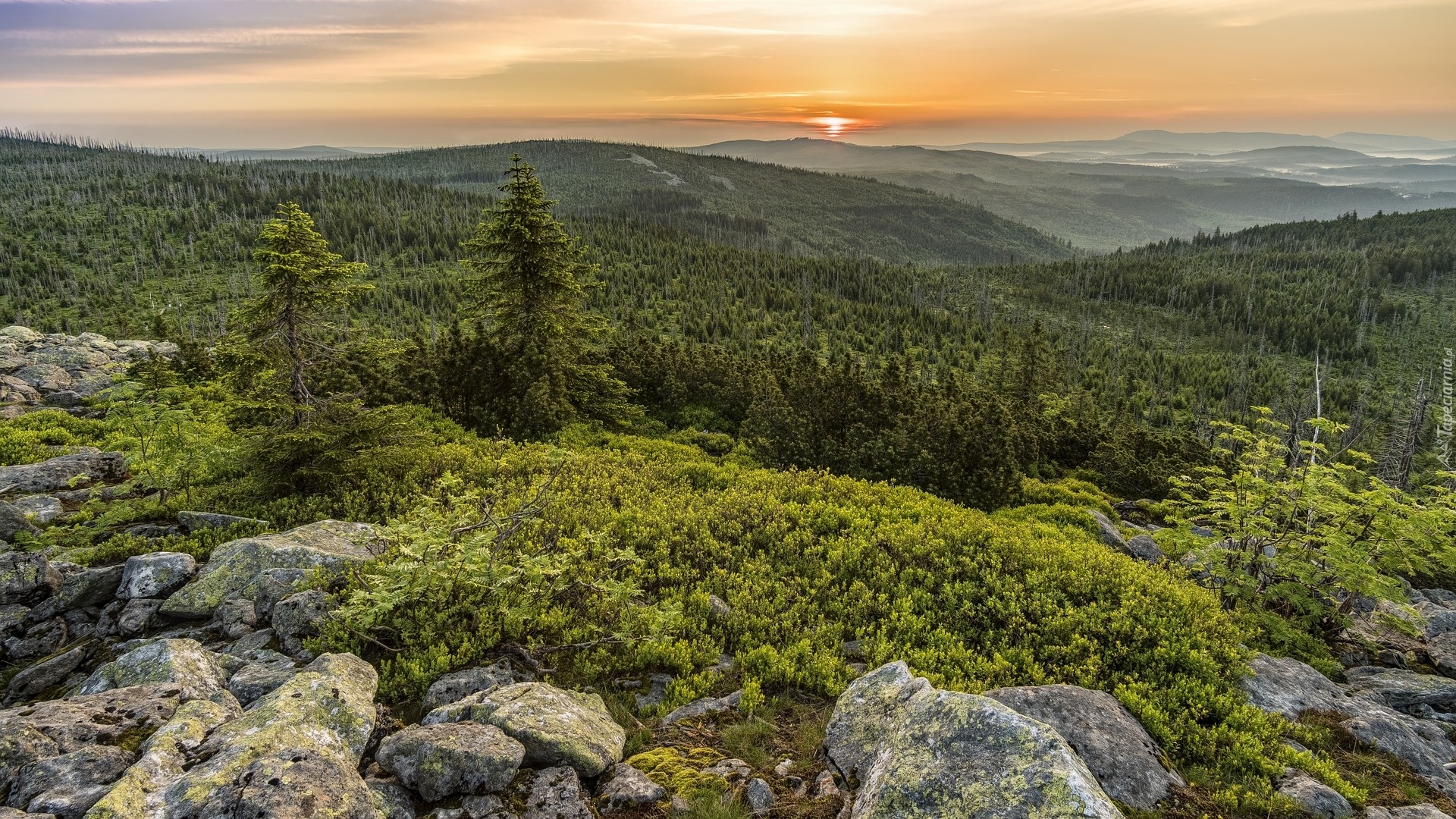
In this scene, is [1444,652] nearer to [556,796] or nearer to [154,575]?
[556,796]

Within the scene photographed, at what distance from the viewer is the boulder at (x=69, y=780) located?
4219 mm

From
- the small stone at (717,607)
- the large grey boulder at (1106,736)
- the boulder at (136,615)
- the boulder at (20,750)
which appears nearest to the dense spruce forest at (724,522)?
the small stone at (717,607)

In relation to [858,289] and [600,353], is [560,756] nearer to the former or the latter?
[600,353]

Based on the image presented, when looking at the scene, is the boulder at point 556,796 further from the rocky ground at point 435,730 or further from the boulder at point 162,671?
the boulder at point 162,671

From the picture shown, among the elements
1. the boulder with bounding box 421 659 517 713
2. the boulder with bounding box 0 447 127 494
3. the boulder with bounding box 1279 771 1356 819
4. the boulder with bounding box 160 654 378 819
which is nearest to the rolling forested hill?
the boulder with bounding box 1279 771 1356 819

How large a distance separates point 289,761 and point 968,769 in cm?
516

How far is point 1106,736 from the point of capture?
6.82 meters

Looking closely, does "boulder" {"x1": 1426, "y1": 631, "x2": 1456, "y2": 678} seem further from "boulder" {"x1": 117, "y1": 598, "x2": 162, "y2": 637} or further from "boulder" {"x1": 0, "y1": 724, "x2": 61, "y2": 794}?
"boulder" {"x1": 117, "y1": 598, "x2": 162, "y2": 637}

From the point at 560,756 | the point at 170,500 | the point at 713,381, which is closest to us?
the point at 560,756

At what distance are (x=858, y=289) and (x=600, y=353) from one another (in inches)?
4778

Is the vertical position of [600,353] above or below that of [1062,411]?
above

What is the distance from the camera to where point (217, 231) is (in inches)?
5468

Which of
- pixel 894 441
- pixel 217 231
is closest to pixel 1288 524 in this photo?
pixel 894 441

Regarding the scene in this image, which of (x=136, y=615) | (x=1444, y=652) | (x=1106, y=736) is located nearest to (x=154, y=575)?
(x=136, y=615)
